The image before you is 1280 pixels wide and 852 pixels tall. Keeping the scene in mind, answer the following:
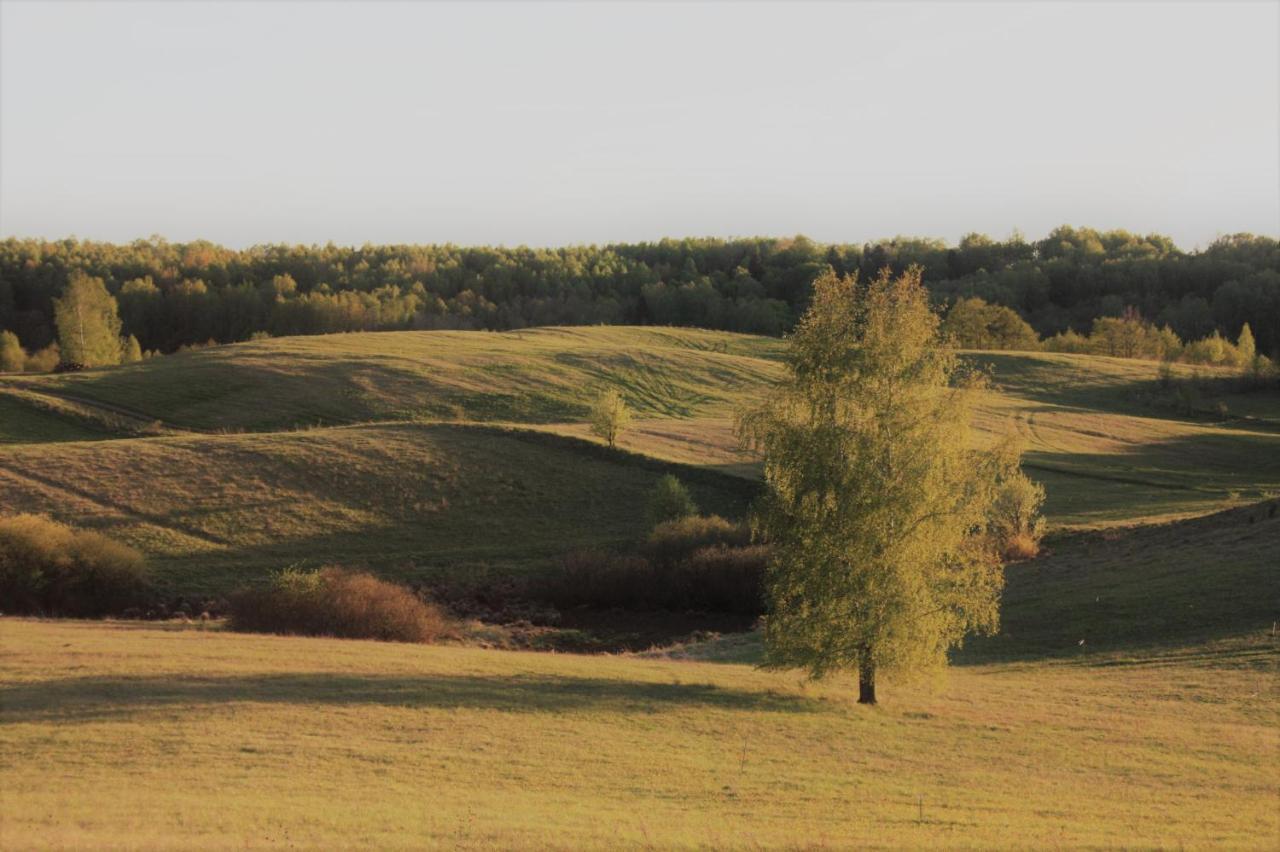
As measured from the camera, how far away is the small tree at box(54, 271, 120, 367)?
133m

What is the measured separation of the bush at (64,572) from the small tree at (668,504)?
29.6 m

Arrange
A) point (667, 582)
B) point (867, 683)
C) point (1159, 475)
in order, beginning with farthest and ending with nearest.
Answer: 1. point (1159, 475)
2. point (667, 582)
3. point (867, 683)

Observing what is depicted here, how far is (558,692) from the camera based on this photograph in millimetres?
32719

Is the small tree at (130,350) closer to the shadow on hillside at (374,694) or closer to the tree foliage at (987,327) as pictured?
the tree foliage at (987,327)

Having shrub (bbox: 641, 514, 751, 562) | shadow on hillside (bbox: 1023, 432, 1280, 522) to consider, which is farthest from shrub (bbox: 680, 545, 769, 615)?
shadow on hillside (bbox: 1023, 432, 1280, 522)

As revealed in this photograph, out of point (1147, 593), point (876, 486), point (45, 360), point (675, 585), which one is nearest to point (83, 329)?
point (45, 360)

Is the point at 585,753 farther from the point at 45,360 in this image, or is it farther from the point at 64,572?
the point at 45,360

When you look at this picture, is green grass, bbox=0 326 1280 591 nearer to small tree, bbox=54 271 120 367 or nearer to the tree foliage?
the tree foliage

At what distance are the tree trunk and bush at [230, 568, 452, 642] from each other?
18971 millimetres

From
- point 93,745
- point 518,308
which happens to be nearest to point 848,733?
point 93,745

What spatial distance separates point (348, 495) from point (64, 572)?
73.6ft

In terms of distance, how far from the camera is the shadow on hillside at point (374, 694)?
27.0m

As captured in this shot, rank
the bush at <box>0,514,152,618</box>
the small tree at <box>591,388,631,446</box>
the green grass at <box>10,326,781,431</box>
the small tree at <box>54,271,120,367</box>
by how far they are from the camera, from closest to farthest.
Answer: the bush at <box>0,514,152,618</box> → the small tree at <box>591,388,631,446</box> → the green grass at <box>10,326,781,431</box> → the small tree at <box>54,271,120,367</box>

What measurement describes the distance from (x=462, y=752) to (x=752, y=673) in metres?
17.0
